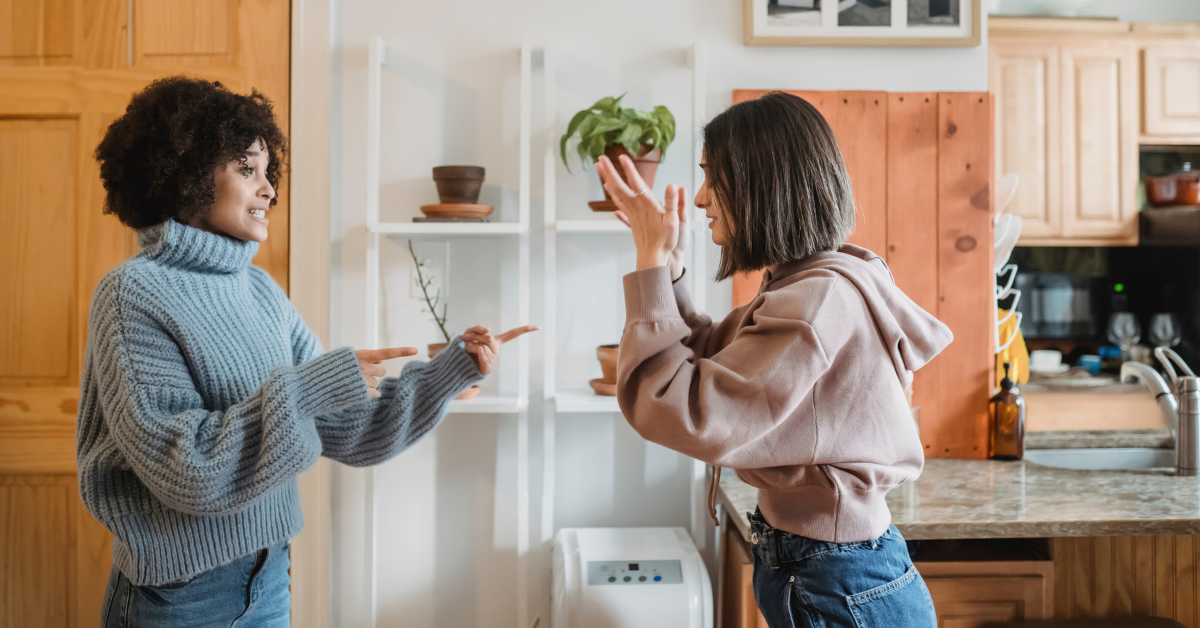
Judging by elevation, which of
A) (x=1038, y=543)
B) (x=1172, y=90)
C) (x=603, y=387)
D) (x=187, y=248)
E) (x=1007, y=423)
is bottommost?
(x=1038, y=543)

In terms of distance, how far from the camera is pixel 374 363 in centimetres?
116

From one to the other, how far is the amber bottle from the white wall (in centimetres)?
78

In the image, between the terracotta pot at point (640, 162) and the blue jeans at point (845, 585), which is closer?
the blue jeans at point (845, 585)

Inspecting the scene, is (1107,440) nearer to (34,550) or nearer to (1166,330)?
(1166,330)

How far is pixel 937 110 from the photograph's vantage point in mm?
1946

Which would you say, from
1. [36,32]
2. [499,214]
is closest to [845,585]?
[499,214]

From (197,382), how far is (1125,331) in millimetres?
3538

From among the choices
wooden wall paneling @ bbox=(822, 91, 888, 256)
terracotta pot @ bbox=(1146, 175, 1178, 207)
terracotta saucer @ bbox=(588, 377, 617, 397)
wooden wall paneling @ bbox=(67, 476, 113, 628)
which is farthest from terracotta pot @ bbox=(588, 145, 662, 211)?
terracotta pot @ bbox=(1146, 175, 1178, 207)

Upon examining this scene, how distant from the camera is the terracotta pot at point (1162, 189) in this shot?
2.98 meters

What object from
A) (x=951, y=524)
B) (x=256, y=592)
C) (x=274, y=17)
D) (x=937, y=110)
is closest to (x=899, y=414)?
(x=951, y=524)

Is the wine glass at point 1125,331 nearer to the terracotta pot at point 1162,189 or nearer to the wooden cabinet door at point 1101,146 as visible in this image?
the wooden cabinet door at point 1101,146

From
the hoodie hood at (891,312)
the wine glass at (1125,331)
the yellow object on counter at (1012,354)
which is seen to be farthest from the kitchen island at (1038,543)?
the wine glass at (1125,331)

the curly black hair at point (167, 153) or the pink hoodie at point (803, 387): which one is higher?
the curly black hair at point (167, 153)

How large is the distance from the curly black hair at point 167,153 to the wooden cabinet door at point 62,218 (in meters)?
0.78
